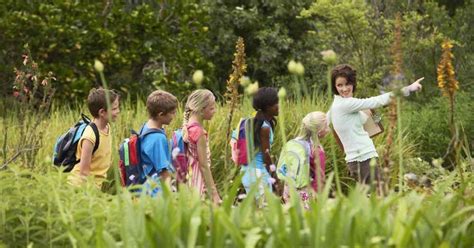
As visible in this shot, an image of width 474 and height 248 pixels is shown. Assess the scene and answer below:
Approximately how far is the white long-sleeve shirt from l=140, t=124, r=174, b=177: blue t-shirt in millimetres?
1537

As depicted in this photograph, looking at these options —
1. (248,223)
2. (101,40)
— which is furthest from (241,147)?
(101,40)

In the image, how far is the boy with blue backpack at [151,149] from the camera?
22.3 ft

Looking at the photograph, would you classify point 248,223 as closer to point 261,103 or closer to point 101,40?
point 261,103

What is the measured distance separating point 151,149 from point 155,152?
0.03 meters

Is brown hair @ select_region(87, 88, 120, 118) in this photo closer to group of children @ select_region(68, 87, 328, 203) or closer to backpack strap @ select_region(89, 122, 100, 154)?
group of children @ select_region(68, 87, 328, 203)

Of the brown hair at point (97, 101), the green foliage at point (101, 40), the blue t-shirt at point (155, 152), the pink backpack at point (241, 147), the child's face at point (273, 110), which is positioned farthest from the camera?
the green foliage at point (101, 40)

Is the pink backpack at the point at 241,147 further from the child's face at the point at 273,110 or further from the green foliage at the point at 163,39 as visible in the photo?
the green foliage at the point at 163,39

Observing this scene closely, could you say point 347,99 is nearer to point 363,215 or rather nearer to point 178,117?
point 178,117

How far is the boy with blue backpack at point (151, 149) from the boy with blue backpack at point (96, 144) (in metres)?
0.16

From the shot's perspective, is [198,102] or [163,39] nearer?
[198,102]

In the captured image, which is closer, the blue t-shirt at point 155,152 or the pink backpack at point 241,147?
the blue t-shirt at point 155,152

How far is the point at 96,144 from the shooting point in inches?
273


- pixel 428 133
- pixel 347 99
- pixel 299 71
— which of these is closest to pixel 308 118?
pixel 347 99

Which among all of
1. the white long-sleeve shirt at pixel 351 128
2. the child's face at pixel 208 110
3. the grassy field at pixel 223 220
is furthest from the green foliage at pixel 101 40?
the grassy field at pixel 223 220
